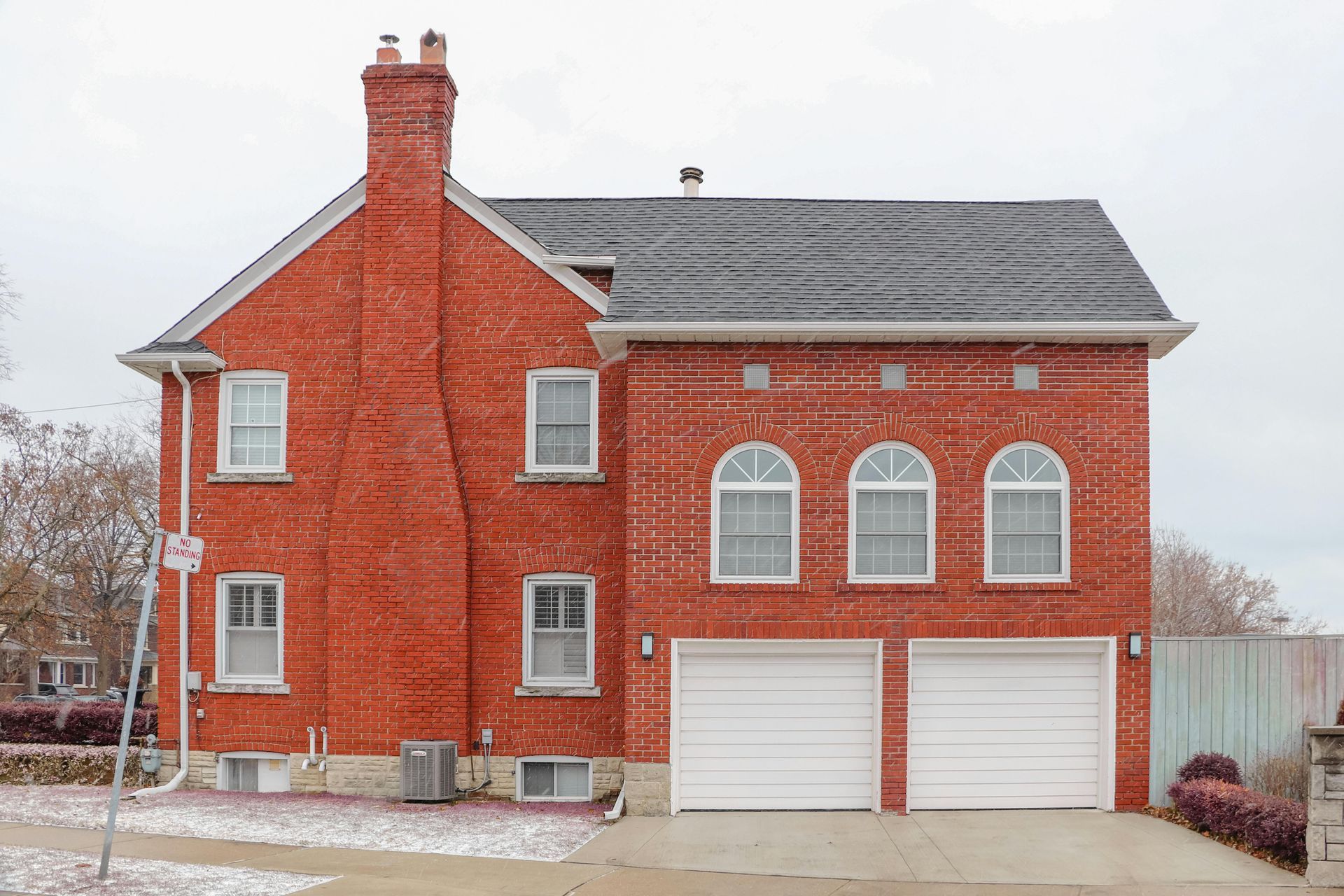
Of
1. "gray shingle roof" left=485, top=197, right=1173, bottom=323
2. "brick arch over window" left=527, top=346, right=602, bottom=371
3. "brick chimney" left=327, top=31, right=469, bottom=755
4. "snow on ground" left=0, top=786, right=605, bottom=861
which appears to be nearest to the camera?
"snow on ground" left=0, top=786, right=605, bottom=861

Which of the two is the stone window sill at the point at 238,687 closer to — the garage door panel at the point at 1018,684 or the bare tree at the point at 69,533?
the garage door panel at the point at 1018,684

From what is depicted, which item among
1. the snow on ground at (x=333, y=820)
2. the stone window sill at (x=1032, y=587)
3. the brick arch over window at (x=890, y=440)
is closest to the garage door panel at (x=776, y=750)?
the snow on ground at (x=333, y=820)

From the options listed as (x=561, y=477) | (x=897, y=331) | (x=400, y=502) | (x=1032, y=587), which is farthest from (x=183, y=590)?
(x=1032, y=587)

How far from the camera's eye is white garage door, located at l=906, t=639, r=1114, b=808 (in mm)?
14195

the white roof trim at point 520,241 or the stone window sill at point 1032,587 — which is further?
the white roof trim at point 520,241

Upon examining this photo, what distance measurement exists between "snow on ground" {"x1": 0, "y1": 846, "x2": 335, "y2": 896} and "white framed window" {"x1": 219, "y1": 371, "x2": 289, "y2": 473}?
624 cm

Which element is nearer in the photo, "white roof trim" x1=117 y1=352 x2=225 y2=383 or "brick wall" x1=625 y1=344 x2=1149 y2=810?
"brick wall" x1=625 y1=344 x2=1149 y2=810

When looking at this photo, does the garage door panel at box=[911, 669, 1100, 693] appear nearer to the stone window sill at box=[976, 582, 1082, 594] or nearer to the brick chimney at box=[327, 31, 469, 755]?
the stone window sill at box=[976, 582, 1082, 594]

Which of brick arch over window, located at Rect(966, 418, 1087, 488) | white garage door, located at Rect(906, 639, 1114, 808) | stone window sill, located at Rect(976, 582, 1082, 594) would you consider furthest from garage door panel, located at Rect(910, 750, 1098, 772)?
brick arch over window, located at Rect(966, 418, 1087, 488)

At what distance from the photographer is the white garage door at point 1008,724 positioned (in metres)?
14.2

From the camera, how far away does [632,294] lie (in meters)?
14.7

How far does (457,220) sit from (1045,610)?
9.55 m

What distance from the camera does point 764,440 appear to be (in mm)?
14328

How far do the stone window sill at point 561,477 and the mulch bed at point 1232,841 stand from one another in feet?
26.8
